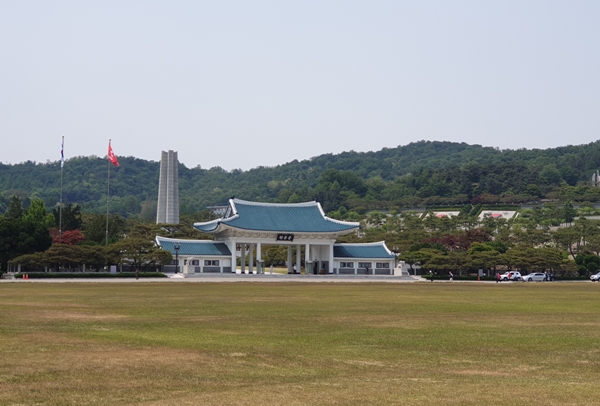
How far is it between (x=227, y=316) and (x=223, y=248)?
2454 inches

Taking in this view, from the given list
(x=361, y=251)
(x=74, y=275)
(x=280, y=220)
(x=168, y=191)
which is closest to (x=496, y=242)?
(x=361, y=251)

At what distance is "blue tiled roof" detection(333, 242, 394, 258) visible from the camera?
92562 mm

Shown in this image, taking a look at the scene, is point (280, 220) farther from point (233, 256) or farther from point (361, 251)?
point (361, 251)

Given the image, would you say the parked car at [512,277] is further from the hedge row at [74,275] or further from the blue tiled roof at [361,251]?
the hedge row at [74,275]

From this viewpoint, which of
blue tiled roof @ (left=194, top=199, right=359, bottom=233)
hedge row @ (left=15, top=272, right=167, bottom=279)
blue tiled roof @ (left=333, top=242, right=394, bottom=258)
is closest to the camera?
hedge row @ (left=15, top=272, right=167, bottom=279)

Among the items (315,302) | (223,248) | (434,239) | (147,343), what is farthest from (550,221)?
(147,343)

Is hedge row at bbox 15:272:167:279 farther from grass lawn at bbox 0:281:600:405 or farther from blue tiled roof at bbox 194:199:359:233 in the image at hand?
grass lawn at bbox 0:281:600:405

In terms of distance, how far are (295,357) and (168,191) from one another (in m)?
108

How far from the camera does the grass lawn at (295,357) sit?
13125 millimetres

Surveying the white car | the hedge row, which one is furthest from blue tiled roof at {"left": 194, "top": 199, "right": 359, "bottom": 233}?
the white car

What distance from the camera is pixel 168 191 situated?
124 metres

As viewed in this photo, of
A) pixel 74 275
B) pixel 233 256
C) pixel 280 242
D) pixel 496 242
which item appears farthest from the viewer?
pixel 496 242

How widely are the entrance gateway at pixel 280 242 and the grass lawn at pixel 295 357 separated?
57.0m

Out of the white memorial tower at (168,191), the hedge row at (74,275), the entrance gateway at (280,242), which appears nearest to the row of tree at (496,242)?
the entrance gateway at (280,242)
